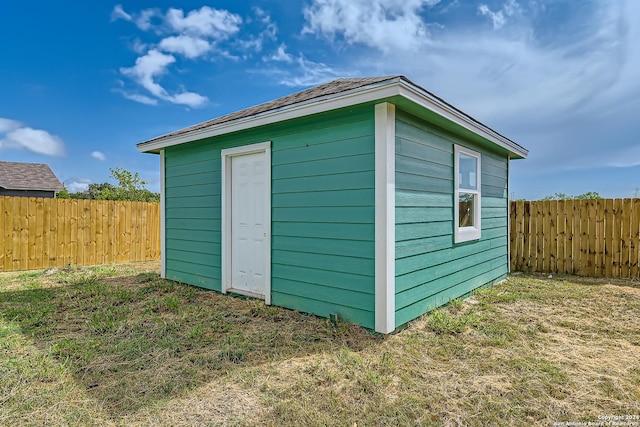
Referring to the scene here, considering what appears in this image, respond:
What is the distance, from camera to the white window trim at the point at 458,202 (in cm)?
440

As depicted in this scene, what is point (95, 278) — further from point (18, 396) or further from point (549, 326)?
point (549, 326)

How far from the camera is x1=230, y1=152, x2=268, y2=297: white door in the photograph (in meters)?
4.44

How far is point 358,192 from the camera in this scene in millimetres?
3346

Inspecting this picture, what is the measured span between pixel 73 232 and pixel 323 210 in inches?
288

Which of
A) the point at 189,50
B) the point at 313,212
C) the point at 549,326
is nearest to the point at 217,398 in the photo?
the point at 313,212

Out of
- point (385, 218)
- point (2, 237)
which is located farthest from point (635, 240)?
point (2, 237)

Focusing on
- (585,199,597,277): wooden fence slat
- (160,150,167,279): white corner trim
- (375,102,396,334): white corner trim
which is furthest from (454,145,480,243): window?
(160,150,167,279): white corner trim

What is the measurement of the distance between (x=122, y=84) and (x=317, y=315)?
9431 mm

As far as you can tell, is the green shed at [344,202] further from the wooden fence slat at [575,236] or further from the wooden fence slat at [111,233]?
the wooden fence slat at [111,233]

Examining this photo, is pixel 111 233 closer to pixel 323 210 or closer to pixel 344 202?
pixel 323 210

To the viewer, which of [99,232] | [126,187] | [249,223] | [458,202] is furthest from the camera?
[126,187]

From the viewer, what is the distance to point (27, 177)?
17.9 metres

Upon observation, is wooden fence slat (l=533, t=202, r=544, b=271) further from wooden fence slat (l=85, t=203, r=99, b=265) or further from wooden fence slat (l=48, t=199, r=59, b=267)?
wooden fence slat (l=48, t=199, r=59, b=267)

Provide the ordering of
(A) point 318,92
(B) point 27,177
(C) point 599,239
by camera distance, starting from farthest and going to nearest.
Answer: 1. (B) point 27,177
2. (C) point 599,239
3. (A) point 318,92
